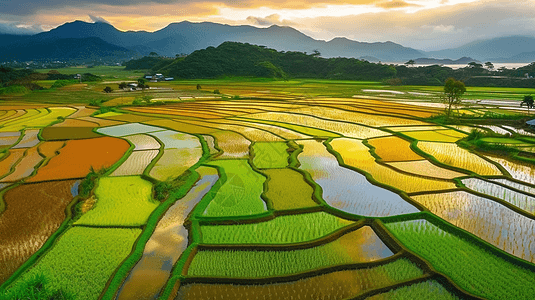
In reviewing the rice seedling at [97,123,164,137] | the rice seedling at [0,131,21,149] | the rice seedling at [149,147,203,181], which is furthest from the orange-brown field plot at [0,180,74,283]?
the rice seedling at [97,123,164,137]

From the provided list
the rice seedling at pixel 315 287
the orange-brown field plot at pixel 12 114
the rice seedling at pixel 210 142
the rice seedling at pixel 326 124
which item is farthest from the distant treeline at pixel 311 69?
the rice seedling at pixel 315 287

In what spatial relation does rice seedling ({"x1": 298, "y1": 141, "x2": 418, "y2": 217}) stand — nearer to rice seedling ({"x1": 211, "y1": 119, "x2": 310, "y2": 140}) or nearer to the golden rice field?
the golden rice field

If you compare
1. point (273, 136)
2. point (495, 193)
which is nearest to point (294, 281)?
point (495, 193)

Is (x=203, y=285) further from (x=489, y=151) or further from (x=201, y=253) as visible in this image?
(x=489, y=151)

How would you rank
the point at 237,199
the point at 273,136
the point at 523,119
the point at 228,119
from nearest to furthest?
the point at 237,199 < the point at 273,136 < the point at 523,119 < the point at 228,119

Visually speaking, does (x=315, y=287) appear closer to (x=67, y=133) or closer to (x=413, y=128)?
(x=413, y=128)

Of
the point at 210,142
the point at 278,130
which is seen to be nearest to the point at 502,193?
the point at 278,130

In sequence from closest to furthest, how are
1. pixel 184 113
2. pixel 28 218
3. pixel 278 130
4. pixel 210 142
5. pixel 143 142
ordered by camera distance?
pixel 28 218 → pixel 210 142 → pixel 143 142 → pixel 278 130 → pixel 184 113
